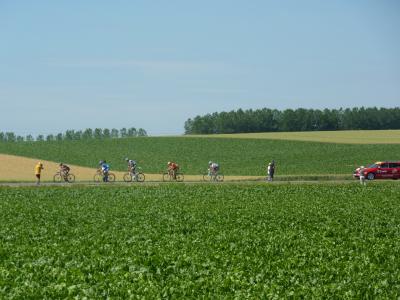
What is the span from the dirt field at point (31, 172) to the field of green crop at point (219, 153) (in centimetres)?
416

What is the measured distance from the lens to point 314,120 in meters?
152

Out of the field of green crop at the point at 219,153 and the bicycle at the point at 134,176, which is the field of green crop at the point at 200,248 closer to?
the bicycle at the point at 134,176

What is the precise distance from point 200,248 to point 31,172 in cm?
4909

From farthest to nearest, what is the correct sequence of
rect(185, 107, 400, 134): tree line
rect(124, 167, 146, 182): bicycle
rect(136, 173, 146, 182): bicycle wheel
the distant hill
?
rect(185, 107, 400, 134): tree line < the distant hill < rect(136, 173, 146, 182): bicycle wheel < rect(124, 167, 146, 182): bicycle

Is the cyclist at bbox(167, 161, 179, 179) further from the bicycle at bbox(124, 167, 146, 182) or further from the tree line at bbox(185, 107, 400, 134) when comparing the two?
the tree line at bbox(185, 107, 400, 134)

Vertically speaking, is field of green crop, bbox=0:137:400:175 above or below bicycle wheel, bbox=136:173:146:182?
above

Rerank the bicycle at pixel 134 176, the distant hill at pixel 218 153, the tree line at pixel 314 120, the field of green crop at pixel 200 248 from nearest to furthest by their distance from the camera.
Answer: the field of green crop at pixel 200 248, the bicycle at pixel 134 176, the distant hill at pixel 218 153, the tree line at pixel 314 120

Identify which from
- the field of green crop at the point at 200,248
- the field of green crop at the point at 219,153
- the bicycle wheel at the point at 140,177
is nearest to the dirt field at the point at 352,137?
the field of green crop at the point at 219,153

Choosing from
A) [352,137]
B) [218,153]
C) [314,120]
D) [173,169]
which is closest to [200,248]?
[173,169]

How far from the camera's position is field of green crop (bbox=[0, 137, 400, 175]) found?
67375 millimetres

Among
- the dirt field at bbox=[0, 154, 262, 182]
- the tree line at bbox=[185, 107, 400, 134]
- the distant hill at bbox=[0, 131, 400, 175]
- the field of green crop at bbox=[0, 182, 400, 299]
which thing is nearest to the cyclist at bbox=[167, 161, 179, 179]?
the dirt field at bbox=[0, 154, 262, 182]

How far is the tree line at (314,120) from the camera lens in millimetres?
151625

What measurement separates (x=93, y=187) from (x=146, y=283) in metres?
28.4

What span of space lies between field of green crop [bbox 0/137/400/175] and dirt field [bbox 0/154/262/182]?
416 cm
